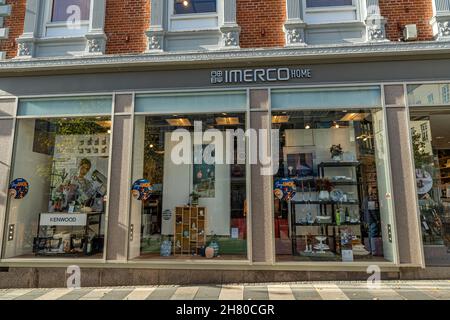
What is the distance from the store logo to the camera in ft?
21.5

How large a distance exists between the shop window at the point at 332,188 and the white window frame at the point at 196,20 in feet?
8.65

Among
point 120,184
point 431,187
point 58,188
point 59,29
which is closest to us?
A: point 120,184

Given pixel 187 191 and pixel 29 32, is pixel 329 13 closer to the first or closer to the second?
pixel 187 191

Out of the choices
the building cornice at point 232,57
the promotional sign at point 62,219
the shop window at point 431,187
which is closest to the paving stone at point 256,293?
the shop window at point 431,187

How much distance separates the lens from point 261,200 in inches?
250

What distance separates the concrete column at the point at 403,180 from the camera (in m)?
5.99

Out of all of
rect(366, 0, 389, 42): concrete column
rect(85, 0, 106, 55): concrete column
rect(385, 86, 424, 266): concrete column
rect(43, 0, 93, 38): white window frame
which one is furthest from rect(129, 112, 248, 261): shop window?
rect(366, 0, 389, 42): concrete column

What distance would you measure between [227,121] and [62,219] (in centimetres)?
454

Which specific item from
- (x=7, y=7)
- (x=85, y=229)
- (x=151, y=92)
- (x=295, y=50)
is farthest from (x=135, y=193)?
(x=7, y=7)

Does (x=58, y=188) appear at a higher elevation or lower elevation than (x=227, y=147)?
lower

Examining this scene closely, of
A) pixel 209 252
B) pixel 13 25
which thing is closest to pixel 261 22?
pixel 209 252

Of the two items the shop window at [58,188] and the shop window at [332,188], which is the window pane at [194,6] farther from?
the shop window at [58,188]

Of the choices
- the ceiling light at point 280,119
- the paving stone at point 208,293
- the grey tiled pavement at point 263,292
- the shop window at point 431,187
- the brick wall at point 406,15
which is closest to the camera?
the grey tiled pavement at point 263,292

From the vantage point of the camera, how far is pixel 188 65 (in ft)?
22.3
